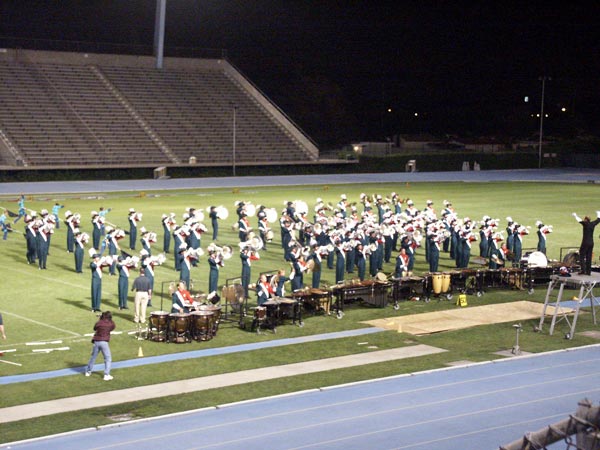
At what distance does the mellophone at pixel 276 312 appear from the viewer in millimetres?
18447

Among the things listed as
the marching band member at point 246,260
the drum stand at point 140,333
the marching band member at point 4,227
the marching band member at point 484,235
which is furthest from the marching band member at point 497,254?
the marching band member at point 4,227

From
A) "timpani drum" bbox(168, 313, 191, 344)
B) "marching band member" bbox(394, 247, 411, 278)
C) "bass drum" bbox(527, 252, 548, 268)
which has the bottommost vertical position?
"timpani drum" bbox(168, 313, 191, 344)

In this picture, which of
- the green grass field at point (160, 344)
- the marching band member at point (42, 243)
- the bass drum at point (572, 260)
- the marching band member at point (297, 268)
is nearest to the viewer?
the green grass field at point (160, 344)

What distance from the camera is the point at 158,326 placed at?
17562 millimetres

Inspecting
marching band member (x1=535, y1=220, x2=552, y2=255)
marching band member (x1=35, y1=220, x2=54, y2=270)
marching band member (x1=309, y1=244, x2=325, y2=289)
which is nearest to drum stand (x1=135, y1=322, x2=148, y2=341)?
marching band member (x1=309, y1=244, x2=325, y2=289)

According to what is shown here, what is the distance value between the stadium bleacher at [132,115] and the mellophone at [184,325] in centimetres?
3782

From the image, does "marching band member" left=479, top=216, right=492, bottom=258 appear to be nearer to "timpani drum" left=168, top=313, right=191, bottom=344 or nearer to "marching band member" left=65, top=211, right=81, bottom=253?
"timpani drum" left=168, top=313, right=191, bottom=344

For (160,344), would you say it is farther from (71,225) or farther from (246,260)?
(71,225)

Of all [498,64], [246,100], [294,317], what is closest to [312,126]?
[246,100]

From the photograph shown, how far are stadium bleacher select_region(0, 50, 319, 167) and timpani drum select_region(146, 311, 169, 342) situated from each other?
37.5 metres

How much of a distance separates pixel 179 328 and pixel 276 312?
215 cm

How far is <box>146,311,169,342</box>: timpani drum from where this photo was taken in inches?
687

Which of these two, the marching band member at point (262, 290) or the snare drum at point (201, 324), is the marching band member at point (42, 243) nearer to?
the marching band member at point (262, 290)

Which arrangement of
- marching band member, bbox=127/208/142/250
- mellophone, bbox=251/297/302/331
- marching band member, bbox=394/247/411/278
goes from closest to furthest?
1. mellophone, bbox=251/297/302/331
2. marching band member, bbox=394/247/411/278
3. marching band member, bbox=127/208/142/250
